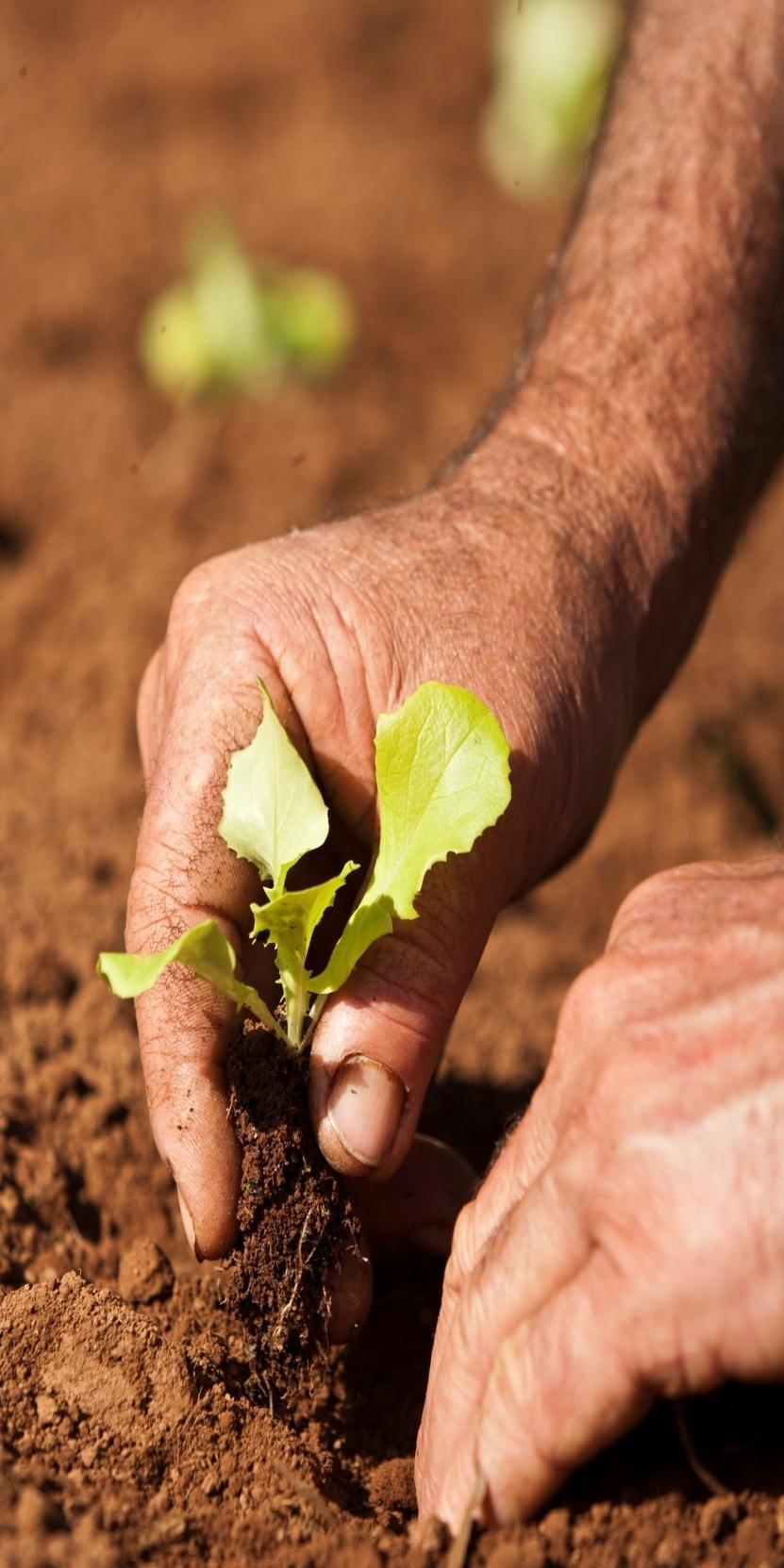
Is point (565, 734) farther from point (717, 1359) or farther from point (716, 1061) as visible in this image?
point (717, 1359)

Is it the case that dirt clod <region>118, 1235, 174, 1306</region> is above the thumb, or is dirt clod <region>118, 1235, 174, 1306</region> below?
below

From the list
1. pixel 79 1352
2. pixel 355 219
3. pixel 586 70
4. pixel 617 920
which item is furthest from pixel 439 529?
pixel 586 70

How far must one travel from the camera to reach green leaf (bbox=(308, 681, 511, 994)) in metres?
1.56

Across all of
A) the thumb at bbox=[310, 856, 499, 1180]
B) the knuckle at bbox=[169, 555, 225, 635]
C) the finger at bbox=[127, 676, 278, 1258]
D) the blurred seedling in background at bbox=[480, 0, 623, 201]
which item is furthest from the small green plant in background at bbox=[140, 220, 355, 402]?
the thumb at bbox=[310, 856, 499, 1180]

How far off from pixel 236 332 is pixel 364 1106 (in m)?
2.97

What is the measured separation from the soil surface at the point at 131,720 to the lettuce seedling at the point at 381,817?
0.43 metres

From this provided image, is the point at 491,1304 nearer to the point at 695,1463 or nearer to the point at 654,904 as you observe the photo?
the point at 695,1463

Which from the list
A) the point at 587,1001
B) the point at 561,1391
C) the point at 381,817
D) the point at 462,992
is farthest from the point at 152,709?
the point at 561,1391

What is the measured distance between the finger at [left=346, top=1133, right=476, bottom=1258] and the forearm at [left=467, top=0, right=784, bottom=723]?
778 millimetres

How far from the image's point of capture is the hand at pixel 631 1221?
49.2 inches

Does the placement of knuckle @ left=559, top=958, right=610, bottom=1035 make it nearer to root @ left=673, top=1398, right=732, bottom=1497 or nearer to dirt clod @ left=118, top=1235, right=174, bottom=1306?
root @ left=673, top=1398, right=732, bottom=1497

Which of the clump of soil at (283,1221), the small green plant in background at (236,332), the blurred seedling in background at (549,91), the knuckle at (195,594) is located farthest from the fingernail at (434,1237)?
the blurred seedling in background at (549,91)

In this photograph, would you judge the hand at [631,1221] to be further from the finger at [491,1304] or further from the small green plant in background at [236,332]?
the small green plant in background at [236,332]

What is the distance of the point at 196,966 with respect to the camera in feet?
5.02
